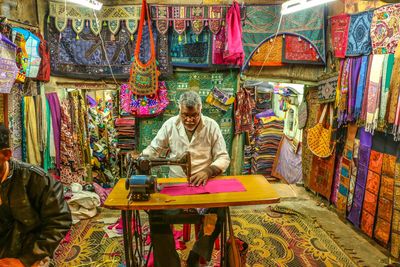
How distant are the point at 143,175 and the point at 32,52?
250 cm

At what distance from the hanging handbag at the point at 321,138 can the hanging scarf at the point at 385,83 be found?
1210 mm

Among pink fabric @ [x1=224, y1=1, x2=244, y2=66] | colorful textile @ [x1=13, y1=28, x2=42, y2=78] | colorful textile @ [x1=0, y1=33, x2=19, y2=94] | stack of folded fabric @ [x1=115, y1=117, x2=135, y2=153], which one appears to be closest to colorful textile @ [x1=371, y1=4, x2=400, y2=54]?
pink fabric @ [x1=224, y1=1, x2=244, y2=66]

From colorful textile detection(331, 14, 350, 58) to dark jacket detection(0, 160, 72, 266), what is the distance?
3.76 m

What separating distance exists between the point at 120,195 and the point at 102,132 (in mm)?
4457

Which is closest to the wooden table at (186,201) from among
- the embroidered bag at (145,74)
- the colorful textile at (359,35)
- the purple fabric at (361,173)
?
→ the purple fabric at (361,173)

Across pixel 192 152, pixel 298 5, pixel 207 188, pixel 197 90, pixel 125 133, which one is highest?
pixel 298 5

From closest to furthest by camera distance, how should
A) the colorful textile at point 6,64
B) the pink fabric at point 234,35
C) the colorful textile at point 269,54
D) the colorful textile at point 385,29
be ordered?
the colorful textile at point 6,64 → the colorful textile at point 385,29 → the pink fabric at point 234,35 → the colorful textile at point 269,54

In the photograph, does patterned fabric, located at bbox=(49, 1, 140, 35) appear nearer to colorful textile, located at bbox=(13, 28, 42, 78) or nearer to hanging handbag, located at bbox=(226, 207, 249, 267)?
colorful textile, located at bbox=(13, 28, 42, 78)

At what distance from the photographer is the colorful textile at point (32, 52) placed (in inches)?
143

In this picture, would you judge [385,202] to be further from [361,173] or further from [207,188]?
[207,188]

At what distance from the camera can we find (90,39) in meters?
4.38

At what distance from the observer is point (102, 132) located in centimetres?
654

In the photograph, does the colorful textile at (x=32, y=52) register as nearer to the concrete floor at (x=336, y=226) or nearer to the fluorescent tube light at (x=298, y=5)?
the fluorescent tube light at (x=298, y=5)

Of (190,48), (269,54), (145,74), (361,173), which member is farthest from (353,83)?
(145,74)
